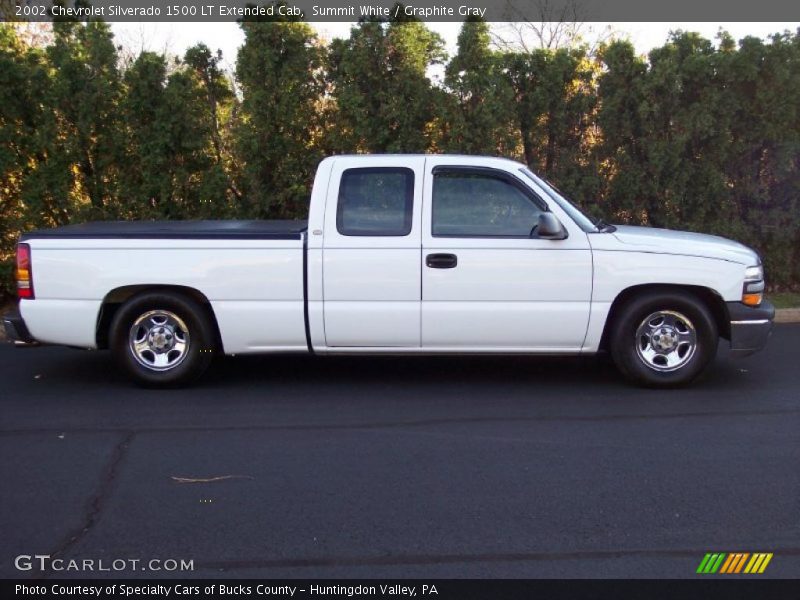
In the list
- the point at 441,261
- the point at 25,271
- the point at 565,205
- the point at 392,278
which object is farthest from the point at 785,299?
the point at 25,271

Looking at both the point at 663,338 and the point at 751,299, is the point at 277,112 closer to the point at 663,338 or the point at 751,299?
the point at 663,338

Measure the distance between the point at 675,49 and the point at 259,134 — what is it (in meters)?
5.32

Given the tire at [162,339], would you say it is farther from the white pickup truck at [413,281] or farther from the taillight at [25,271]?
the taillight at [25,271]

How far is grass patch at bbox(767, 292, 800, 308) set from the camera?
10914 millimetres

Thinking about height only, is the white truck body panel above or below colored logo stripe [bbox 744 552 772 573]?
above

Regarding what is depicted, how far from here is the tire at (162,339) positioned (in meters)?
7.44

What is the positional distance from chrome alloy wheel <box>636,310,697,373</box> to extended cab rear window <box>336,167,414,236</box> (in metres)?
2.08

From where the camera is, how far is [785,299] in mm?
11305

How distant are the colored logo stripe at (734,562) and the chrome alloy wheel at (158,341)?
461 centimetres
